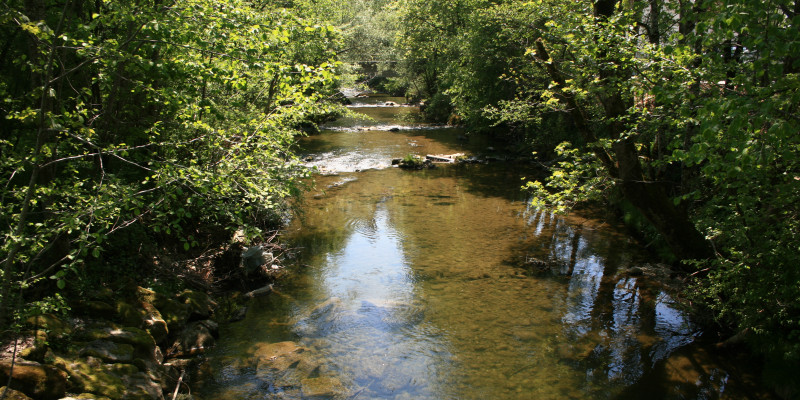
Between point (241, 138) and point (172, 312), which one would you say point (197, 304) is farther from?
point (241, 138)

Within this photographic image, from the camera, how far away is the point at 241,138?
8.08 meters

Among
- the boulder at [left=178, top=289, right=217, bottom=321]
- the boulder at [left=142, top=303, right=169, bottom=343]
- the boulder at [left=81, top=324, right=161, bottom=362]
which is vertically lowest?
the boulder at [left=178, top=289, right=217, bottom=321]

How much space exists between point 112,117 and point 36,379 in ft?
13.2

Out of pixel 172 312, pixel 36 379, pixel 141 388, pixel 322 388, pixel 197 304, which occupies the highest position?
pixel 36 379

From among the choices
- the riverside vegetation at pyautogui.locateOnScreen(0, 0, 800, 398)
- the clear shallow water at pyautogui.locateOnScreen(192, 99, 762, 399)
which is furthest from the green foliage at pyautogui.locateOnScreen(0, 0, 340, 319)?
the clear shallow water at pyautogui.locateOnScreen(192, 99, 762, 399)

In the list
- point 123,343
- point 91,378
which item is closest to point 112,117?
point 123,343

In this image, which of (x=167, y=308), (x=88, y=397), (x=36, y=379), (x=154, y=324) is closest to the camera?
(x=36, y=379)

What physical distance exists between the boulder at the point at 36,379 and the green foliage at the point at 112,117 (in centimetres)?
83

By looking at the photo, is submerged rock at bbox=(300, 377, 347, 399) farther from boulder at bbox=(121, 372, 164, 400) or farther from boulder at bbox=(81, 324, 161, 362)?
boulder at bbox=(81, 324, 161, 362)

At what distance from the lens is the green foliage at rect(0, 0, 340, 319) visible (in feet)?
16.0

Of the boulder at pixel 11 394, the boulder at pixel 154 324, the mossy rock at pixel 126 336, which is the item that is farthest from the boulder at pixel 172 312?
the boulder at pixel 11 394

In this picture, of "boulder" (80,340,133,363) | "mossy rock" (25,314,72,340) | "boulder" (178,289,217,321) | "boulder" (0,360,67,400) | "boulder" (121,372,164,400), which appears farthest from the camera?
"boulder" (178,289,217,321)

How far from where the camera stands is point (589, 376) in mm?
7418

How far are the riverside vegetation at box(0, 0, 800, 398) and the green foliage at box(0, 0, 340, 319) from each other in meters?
0.04
